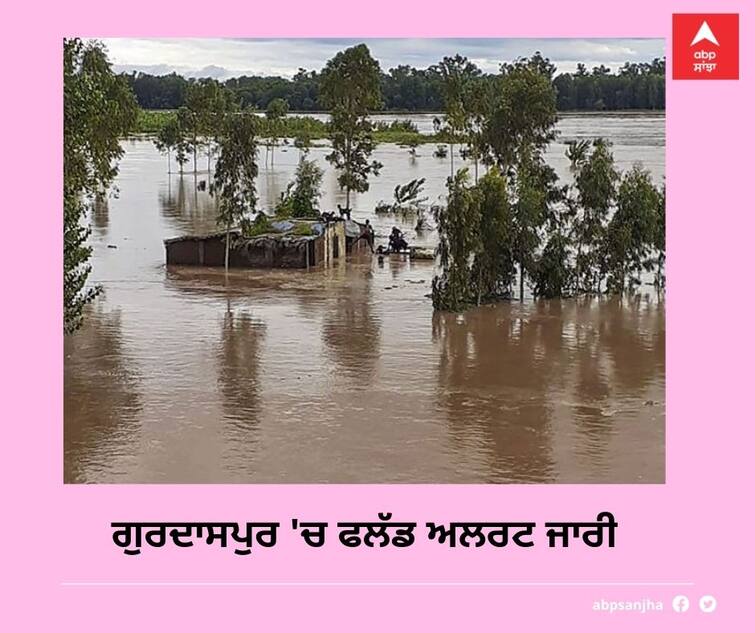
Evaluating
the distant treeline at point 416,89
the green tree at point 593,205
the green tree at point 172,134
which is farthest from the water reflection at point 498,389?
the green tree at point 172,134

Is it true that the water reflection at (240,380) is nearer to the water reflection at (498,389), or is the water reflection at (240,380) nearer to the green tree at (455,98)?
the water reflection at (498,389)

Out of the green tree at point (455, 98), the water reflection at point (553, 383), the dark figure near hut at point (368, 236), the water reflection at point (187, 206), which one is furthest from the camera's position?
the water reflection at point (187, 206)

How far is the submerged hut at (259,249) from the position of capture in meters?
25.5

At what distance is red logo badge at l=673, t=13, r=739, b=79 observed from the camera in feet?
25.7

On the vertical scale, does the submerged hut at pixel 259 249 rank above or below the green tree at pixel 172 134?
below

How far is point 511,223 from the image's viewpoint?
2064 cm

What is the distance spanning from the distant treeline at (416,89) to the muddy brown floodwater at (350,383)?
4.14m

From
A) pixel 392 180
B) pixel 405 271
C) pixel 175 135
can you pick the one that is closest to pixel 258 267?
pixel 405 271

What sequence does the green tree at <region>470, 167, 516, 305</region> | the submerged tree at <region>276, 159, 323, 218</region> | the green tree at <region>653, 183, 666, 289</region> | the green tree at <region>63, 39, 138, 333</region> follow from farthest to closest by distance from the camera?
the submerged tree at <region>276, 159, 323, 218</region>, the green tree at <region>653, 183, 666, 289</region>, the green tree at <region>470, 167, 516, 305</region>, the green tree at <region>63, 39, 138, 333</region>

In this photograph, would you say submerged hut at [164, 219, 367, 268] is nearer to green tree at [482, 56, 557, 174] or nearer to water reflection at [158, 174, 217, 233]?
green tree at [482, 56, 557, 174]

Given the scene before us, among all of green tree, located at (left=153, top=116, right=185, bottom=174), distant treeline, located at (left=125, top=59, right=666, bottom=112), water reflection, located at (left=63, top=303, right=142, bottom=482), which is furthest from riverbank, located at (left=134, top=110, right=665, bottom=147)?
water reflection, located at (left=63, top=303, right=142, bottom=482)

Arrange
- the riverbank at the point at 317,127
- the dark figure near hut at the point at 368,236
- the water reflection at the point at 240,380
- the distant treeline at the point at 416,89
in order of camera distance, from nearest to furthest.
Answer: the water reflection at the point at 240,380 → the distant treeline at the point at 416,89 → the dark figure near hut at the point at 368,236 → the riverbank at the point at 317,127

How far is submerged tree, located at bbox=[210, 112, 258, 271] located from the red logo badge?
52.3 feet

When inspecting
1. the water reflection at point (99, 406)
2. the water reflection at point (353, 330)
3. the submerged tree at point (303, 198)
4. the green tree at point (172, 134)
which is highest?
the green tree at point (172, 134)
